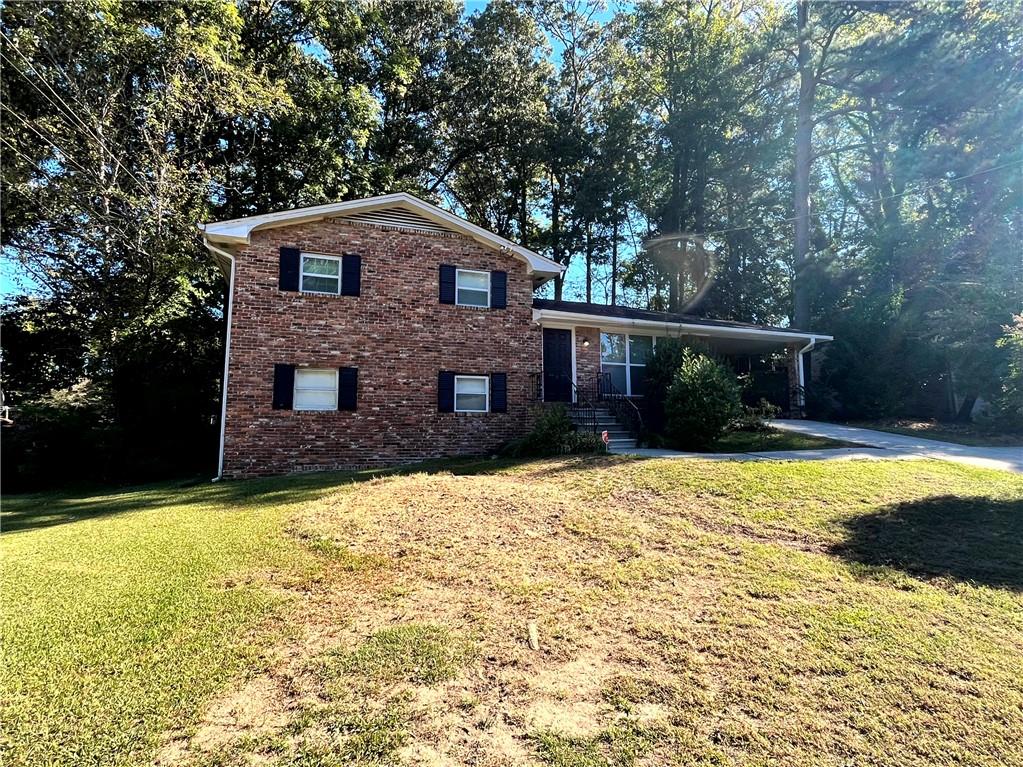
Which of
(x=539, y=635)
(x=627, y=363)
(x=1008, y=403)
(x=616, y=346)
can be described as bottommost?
(x=539, y=635)

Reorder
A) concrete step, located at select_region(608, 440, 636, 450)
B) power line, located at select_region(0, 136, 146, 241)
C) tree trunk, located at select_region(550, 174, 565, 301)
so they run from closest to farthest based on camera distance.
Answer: power line, located at select_region(0, 136, 146, 241) → concrete step, located at select_region(608, 440, 636, 450) → tree trunk, located at select_region(550, 174, 565, 301)

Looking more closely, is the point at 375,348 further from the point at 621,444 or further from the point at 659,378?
the point at 659,378

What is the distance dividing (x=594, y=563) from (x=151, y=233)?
15060 millimetres

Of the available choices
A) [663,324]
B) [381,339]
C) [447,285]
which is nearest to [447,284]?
[447,285]

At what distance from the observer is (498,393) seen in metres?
13.0

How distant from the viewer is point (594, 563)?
15.3ft

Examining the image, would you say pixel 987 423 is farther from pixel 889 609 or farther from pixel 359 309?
pixel 359 309

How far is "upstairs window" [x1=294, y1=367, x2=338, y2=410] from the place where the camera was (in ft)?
37.8

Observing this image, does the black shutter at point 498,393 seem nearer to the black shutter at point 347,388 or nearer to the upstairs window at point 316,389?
the black shutter at point 347,388

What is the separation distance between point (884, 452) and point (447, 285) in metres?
10.5

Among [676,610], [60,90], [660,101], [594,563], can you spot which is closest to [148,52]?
[60,90]

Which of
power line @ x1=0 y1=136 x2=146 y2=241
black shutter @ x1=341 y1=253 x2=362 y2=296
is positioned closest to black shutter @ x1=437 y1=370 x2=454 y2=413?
black shutter @ x1=341 y1=253 x2=362 y2=296

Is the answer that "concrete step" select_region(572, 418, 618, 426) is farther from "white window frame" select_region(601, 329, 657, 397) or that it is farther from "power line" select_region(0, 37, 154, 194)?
"power line" select_region(0, 37, 154, 194)

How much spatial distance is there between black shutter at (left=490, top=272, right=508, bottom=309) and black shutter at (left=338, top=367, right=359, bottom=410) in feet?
13.3
